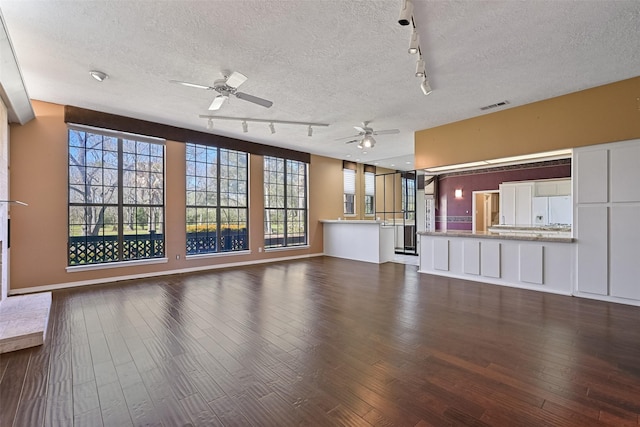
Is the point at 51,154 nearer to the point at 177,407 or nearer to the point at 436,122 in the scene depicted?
the point at 177,407

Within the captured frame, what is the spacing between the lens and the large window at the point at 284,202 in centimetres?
774

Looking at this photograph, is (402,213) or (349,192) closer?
(402,213)

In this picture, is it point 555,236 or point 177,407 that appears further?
point 555,236

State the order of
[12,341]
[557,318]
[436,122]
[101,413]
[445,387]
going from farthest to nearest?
[436,122] → [557,318] → [12,341] → [445,387] → [101,413]

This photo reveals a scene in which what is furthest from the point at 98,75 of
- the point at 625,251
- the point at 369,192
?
the point at 369,192

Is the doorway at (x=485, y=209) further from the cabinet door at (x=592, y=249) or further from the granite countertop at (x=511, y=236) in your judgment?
the cabinet door at (x=592, y=249)

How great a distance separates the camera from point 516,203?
6.11 meters

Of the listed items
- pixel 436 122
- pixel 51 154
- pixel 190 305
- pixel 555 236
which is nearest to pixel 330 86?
pixel 436 122

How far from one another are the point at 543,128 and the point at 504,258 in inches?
85.5

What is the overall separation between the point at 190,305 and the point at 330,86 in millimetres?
3560

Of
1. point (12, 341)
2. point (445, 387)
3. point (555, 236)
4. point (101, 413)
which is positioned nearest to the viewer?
point (101, 413)

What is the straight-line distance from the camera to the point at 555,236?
4.64 metres

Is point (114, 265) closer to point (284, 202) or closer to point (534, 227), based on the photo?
point (284, 202)

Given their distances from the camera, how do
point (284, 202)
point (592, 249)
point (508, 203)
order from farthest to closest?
point (284, 202), point (508, 203), point (592, 249)
